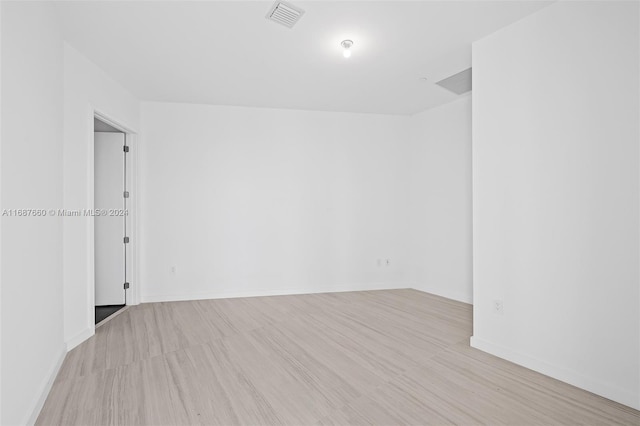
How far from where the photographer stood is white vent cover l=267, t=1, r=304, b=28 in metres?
2.80

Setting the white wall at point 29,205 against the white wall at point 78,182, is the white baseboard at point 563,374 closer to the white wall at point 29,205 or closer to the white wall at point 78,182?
the white wall at point 29,205

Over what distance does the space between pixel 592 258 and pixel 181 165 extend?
191 inches

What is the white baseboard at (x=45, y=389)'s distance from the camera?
7.01 ft

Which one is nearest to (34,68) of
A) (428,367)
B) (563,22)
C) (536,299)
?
(428,367)

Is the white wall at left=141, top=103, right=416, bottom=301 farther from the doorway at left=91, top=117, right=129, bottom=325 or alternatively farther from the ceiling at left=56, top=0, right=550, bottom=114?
the ceiling at left=56, top=0, right=550, bottom=114

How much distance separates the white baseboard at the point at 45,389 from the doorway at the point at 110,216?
6.34 feet

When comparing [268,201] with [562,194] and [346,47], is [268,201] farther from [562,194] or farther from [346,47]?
[562,194]

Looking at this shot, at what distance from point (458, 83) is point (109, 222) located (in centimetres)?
484

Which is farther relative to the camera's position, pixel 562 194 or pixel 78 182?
pixel 78 182

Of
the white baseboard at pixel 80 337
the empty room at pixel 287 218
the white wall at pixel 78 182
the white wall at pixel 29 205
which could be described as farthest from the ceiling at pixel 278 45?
the white baseboard at pixel 80 337

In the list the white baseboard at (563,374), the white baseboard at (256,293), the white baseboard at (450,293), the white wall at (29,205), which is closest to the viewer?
the white wall at (29,205)

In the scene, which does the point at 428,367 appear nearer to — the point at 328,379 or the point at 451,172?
the point at 328,379

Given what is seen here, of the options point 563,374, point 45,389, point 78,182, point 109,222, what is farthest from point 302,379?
point 109,222

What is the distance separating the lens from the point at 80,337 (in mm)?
3510
